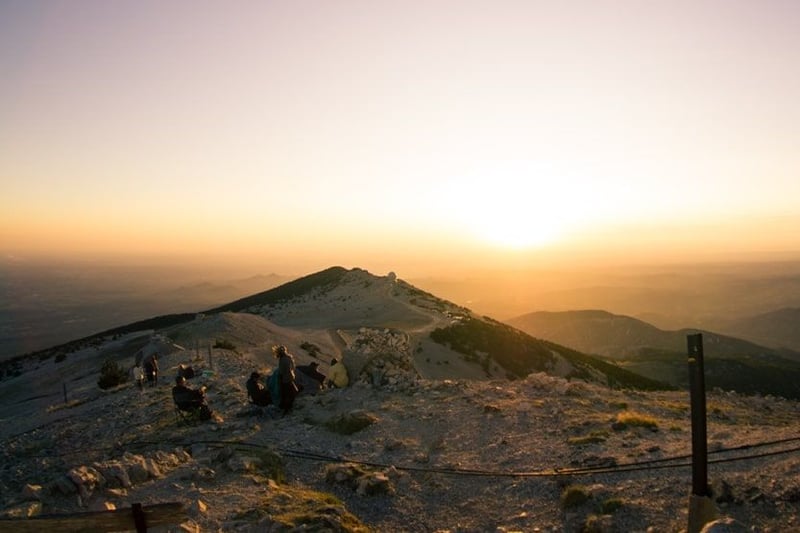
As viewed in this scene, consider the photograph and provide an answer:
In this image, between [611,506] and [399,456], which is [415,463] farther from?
[611,506]

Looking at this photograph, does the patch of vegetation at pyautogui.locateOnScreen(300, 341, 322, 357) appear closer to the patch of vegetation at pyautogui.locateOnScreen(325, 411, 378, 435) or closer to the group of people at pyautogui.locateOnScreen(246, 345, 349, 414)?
the group of people at pyautogui.locateOnScreen(246, 345, 349, 414)

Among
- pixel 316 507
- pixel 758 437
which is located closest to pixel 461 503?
pixel 316 507

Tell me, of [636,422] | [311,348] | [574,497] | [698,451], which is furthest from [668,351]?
[698,451]

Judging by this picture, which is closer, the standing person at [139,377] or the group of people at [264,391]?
the group of people at [264,391]

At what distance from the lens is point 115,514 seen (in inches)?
224

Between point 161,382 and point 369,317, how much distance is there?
98.0 feet

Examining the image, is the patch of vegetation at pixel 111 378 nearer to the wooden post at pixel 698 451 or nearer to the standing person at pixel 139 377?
the standing person at pixel 139 377

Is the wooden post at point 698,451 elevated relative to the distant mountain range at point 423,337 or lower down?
elevated

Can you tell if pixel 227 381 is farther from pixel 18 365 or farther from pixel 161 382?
pixel 18 365

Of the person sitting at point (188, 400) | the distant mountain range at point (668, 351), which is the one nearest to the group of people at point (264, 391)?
the person sitting at point (188, 400)

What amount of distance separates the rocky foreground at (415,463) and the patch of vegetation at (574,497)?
0.03 metres

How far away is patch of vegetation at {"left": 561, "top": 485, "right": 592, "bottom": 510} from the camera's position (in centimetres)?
949

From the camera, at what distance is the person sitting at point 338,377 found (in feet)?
71.8

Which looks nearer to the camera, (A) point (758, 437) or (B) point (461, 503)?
(B) point (461, 503)
